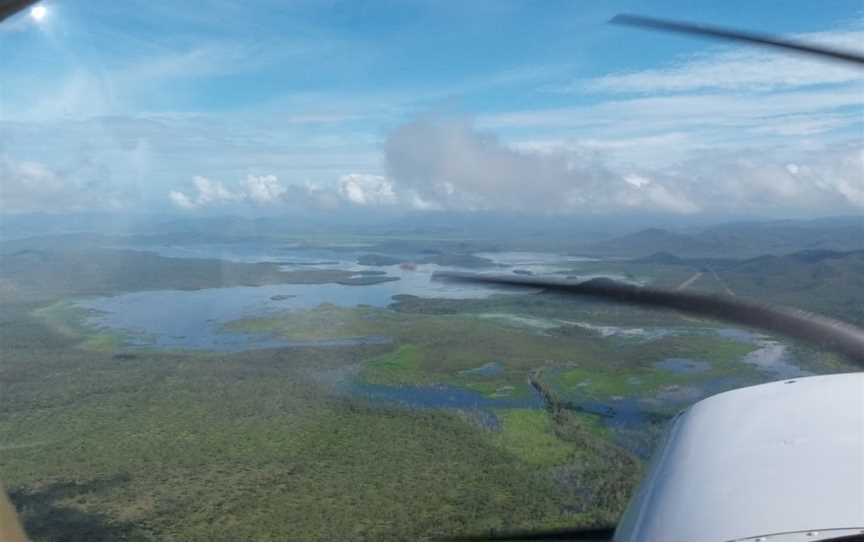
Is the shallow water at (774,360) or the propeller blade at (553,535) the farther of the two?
the shallow water at (774,360)

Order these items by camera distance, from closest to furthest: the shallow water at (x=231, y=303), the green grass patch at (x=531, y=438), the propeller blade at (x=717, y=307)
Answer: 1. the propeller blade at (x=717, y=307)
2. the green grass patch at (x=531, y=438)
3. the shallow water at (x=231, y=303)

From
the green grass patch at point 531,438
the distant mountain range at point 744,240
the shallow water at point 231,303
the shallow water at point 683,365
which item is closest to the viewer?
the green grass patch at point 531,438

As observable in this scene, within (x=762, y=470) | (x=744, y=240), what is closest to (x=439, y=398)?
(x=744, y=240)

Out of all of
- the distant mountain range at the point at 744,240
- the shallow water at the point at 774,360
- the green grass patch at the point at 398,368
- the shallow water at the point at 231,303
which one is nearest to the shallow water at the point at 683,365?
the shallow water at the point at 774,360

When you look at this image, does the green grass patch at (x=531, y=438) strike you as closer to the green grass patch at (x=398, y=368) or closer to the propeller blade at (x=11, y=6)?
the green grass patch at (x=398, y=368)

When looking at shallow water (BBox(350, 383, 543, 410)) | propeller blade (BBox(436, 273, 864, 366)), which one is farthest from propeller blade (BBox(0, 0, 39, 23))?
shallow water (BBox(350, 383, 543, 410))

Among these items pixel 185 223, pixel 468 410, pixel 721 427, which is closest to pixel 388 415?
pixel 468 410

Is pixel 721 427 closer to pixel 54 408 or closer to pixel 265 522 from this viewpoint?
pixel 265 522
